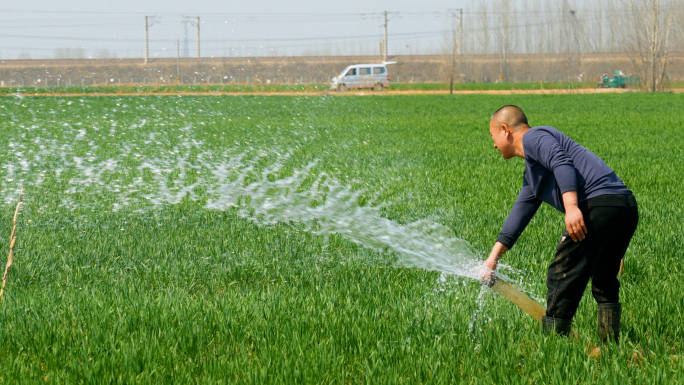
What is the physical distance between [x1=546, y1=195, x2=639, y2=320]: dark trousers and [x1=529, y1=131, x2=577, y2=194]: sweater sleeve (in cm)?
22

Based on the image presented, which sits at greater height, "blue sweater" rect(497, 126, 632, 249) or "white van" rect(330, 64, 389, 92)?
"white van" rect(330, 64, 389, 92)

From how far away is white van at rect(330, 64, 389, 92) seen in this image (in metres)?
52.2

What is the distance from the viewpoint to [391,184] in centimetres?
984

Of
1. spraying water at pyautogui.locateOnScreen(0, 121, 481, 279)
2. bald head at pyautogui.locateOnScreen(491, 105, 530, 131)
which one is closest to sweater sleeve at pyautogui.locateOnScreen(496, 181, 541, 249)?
spraying water at pyautogui.locateOnScreen(0, 121, 481, 279)

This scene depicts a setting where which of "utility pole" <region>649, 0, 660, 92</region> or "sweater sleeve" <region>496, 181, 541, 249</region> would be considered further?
"utility pole" <region>649, 0, 660, 92</region>

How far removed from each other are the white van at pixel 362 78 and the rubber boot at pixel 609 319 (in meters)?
49.2

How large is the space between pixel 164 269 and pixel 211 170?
663 centimetres

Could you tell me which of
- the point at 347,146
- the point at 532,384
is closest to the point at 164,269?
the point at 532,384

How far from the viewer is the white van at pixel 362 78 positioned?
5219 cm

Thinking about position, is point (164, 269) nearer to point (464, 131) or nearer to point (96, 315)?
A: point (96, 315)

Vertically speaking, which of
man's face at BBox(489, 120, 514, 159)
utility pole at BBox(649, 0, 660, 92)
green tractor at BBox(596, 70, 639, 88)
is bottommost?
man's face at BBox(489, 120, 514, 159)

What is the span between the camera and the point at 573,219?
3.08 metres

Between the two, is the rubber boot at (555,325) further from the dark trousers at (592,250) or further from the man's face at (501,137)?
the man's face at (501,137)

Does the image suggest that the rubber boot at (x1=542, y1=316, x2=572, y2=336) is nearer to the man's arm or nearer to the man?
the man
